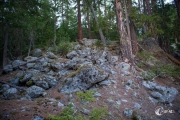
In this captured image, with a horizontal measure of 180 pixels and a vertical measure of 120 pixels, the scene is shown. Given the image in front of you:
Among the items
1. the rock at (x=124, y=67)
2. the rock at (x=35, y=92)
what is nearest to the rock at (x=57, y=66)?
the rock at (x=35, y=92)

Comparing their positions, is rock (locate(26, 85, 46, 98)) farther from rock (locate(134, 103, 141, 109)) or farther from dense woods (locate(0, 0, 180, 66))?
dense woods (locate(0, 0, 180, 66))

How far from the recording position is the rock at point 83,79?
20.9 ft

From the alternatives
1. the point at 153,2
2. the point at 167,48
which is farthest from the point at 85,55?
the point at 153,2

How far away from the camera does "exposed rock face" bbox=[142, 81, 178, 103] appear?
654 cm

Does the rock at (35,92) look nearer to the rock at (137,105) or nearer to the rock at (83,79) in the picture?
the rock at (83,79)

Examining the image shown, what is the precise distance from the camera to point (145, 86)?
284 inches

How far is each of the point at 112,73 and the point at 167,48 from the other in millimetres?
9035

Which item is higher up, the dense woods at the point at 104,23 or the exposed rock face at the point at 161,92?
the dense woods at the point at 104,23

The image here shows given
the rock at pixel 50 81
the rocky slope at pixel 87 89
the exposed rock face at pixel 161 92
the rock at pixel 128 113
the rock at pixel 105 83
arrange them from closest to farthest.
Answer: the rocky slope at pixel 87 89 → the rock at pixel 128 113 → the exposed rock face at pixel 161 92 → the rock at pixel 50 81 → the rock at pixel 105 83

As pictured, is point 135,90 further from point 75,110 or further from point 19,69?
point 19,69

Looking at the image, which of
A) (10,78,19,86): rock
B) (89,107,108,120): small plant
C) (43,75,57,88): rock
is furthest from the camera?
(10,78,19,86): rock

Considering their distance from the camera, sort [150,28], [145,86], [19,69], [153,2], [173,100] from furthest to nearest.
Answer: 1. [153,2]
2. [150,28]
3. [19,69]
4. [145,86]
5. [173,100]

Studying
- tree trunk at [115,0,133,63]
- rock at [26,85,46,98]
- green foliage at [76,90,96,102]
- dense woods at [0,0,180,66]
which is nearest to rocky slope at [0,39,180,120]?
rock at [26,85,46,98]

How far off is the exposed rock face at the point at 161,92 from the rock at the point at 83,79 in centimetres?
240
